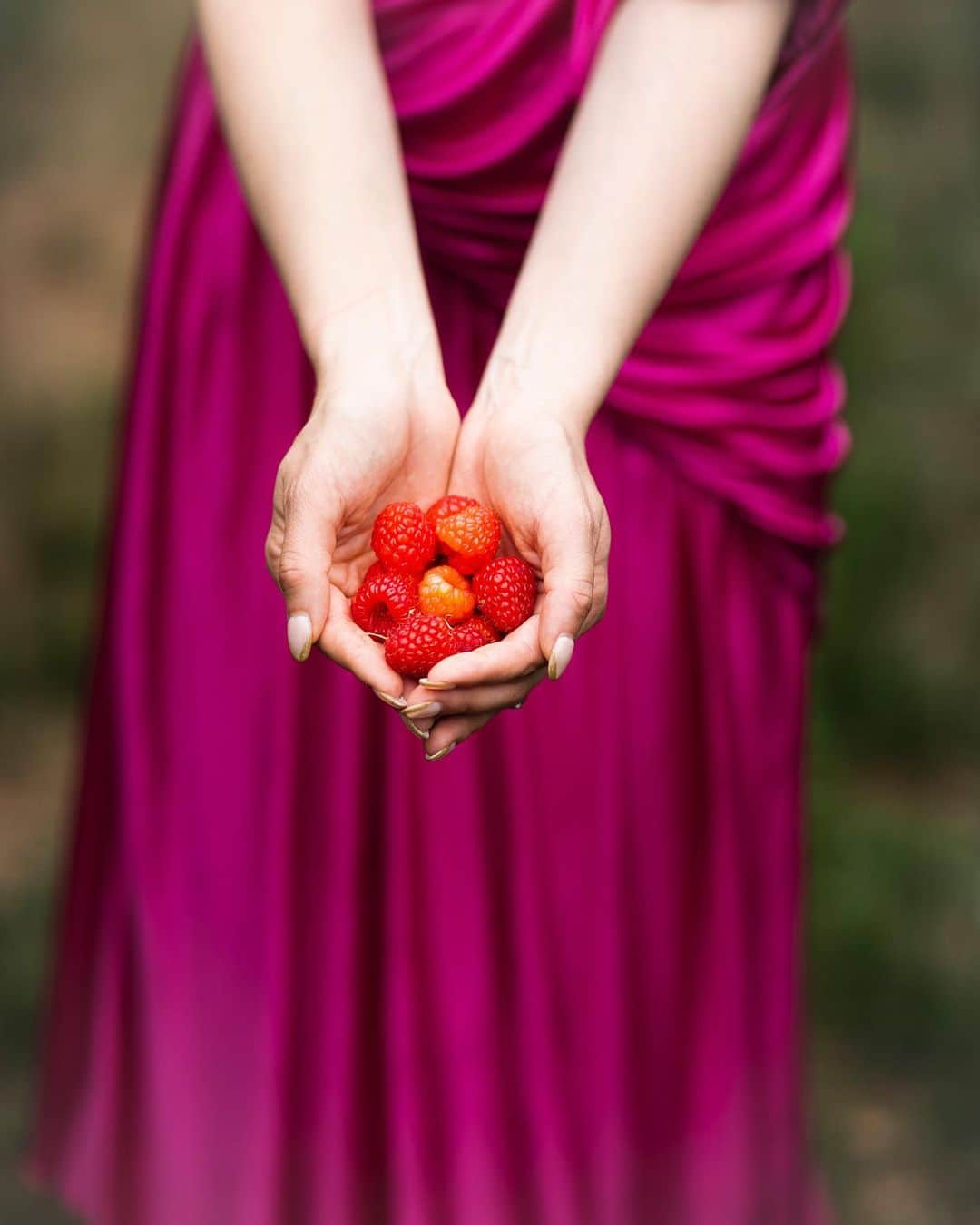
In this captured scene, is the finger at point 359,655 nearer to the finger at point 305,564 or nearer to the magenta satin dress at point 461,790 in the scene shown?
the finger at point 305,564

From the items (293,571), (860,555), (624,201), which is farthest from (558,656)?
(860,555)

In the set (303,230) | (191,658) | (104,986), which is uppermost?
(303,230)

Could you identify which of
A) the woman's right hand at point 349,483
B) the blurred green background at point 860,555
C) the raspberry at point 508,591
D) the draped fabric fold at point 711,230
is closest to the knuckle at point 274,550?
the woman's right hand at point 349,483

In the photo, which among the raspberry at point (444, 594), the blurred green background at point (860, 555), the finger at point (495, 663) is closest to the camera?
the finger at point (495, 663)

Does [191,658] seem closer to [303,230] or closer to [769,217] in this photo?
[303,230]

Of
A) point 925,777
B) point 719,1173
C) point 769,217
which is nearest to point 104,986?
point 719,1173

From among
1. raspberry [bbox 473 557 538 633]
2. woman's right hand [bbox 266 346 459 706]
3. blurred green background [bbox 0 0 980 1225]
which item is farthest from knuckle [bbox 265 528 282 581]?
blurred green background [bbox 0 0 980 1225]

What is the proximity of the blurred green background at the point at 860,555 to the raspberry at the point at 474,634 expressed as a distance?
1.05m

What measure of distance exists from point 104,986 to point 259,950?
0.17m

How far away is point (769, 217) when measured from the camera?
0.84 meters

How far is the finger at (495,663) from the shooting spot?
62 cm

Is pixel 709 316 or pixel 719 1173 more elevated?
pixel 709 316

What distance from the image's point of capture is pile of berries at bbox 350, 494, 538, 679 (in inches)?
27.5

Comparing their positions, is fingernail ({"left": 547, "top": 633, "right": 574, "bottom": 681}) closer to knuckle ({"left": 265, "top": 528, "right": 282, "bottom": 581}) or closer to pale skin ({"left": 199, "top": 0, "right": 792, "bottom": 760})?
pale skin ({"left": 199, "top": 0, "right": 792, "bottom": 760})
